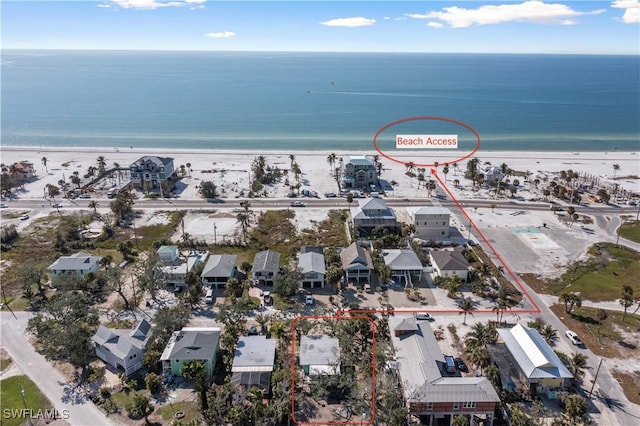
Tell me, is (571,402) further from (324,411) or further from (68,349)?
(68,349)

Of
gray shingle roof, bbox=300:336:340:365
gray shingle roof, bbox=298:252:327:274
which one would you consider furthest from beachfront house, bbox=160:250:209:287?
gray shingle roof, bbox=300:336:340:365

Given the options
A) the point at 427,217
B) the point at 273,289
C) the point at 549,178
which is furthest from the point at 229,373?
the point at 549,178

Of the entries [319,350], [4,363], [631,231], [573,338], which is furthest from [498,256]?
[4,363]

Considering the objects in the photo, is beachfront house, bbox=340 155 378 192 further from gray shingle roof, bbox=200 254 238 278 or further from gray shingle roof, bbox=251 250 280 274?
gray shingle roof, bbox=200 254 238 278

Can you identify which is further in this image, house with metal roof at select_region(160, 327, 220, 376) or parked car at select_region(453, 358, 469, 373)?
parked car at select_region(453, 358, 469, 373)

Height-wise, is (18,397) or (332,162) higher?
(332,162)

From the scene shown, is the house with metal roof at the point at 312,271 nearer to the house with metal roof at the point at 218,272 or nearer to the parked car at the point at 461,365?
the house with metal roof at the point at 218,272

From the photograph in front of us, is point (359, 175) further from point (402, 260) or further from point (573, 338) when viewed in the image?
point (573, 338)
